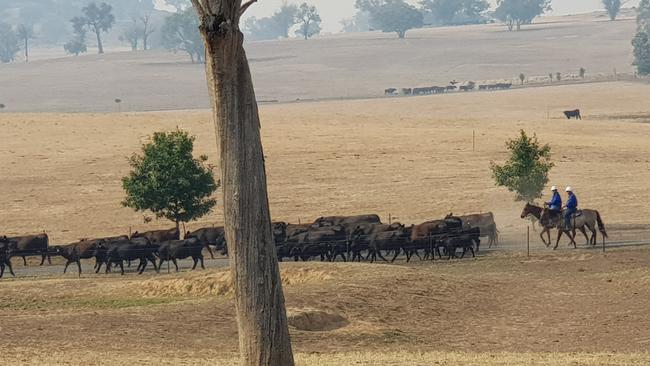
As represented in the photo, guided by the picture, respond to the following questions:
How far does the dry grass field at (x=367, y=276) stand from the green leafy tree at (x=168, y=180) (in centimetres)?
537

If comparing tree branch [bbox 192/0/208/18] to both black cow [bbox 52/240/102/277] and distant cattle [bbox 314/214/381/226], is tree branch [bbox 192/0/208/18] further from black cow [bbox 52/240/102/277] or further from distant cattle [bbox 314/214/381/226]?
distant cattle [bbox 314/214/381/226]

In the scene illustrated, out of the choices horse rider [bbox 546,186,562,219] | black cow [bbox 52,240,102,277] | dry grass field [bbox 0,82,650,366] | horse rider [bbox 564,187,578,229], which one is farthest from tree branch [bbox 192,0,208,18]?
horse rider [bbox 546,186,562,219]

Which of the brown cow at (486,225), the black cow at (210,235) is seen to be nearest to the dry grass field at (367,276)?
the brown cow at (486,225)

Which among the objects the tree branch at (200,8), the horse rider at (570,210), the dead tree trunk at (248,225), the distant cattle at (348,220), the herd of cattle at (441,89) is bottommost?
the distant cattle at (348,220)

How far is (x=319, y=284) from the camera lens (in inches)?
1227

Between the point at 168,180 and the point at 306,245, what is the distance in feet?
29.7

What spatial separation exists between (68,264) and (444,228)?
13.8m

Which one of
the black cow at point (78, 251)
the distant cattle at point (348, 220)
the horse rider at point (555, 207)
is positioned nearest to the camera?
the black cow at point (78, 251)

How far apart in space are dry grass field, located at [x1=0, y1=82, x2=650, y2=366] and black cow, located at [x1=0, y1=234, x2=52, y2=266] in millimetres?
1791

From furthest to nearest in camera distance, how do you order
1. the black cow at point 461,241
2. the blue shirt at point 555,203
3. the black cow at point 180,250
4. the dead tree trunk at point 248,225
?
the blue shirt at point 555,203, the black cow at point 461,241, the black cow at point 180,250, the dead tree trunk at point 248,225

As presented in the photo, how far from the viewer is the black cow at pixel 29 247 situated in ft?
148

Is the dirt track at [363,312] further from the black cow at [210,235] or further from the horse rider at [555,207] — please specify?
the black cow at [210,235]

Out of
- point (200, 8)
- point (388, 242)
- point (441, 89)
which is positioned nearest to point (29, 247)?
point (388, 242)

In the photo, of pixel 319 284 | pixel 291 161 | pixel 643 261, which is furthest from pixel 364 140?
pixel 319 284
